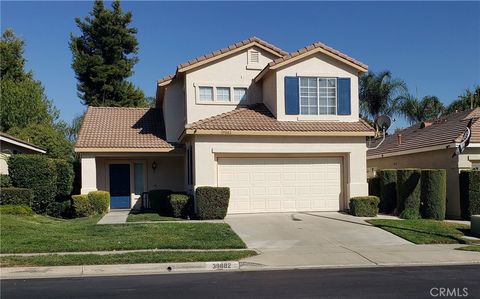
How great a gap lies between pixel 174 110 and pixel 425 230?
1249 cm

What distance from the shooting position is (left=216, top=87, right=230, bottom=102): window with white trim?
21.8 metres

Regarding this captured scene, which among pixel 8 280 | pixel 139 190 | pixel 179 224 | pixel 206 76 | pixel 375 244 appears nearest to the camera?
pixel 8 280

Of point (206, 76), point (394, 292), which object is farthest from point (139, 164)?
point (394, 292)

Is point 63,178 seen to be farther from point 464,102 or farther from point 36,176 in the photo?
point 464,102

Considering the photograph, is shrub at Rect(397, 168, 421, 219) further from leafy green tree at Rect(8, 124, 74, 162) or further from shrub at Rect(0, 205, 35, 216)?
leafy green tree at Rect(8, 124, 74, 162)

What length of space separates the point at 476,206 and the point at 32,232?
15.3 m

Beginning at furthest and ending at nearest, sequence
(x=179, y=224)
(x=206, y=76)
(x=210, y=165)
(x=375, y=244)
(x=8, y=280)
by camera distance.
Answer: (x=206, y=76), (x=210, y=165), (x=179, y=224), (x=375, y=244), (x=8, y=280)

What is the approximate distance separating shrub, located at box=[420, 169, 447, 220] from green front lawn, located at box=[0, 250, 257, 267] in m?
9.88

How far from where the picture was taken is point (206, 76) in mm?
21609

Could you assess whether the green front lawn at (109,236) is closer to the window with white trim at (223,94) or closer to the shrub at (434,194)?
the window with white trim at (223,94)

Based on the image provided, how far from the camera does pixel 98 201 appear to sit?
20.5 meters

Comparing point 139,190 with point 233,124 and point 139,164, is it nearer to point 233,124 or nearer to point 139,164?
point 139,164

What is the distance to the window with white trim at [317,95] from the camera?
20250 millimetres

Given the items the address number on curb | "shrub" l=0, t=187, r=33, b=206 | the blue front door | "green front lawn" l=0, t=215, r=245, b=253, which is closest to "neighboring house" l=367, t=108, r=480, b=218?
"green front lawn" l=0, t=215, r=245, b=253
